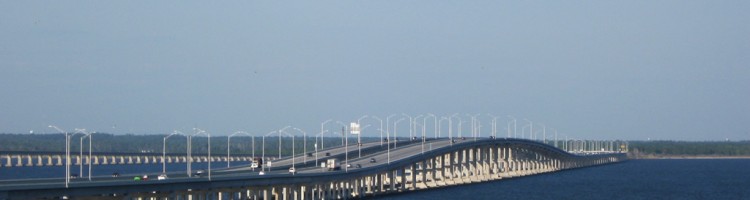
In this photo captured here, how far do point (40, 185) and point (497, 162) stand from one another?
115566 mm

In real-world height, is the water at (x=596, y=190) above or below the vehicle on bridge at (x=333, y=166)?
below

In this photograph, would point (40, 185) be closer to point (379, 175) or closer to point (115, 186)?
point (115, 186)

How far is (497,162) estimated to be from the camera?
602ft

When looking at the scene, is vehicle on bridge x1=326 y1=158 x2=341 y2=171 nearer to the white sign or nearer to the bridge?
the bridge

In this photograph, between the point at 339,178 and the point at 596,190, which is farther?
the point at 596,190

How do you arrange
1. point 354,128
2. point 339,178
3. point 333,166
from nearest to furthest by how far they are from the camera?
point 339,178, point 333,166, point 354,128

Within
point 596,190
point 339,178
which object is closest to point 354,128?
point 596,190

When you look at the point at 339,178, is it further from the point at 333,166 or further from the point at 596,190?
the point at 596,190

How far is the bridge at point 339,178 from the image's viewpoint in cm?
7700

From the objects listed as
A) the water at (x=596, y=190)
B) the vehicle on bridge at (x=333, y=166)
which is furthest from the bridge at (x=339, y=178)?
the water at (x=596, y=190)

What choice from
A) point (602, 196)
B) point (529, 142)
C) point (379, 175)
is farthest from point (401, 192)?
point (529, 142)

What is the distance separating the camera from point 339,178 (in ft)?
363

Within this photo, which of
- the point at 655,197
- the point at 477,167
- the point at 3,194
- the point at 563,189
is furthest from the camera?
the point at 477,167

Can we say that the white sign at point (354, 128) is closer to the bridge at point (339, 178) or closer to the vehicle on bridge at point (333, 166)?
the bridge at point (339, 178)
